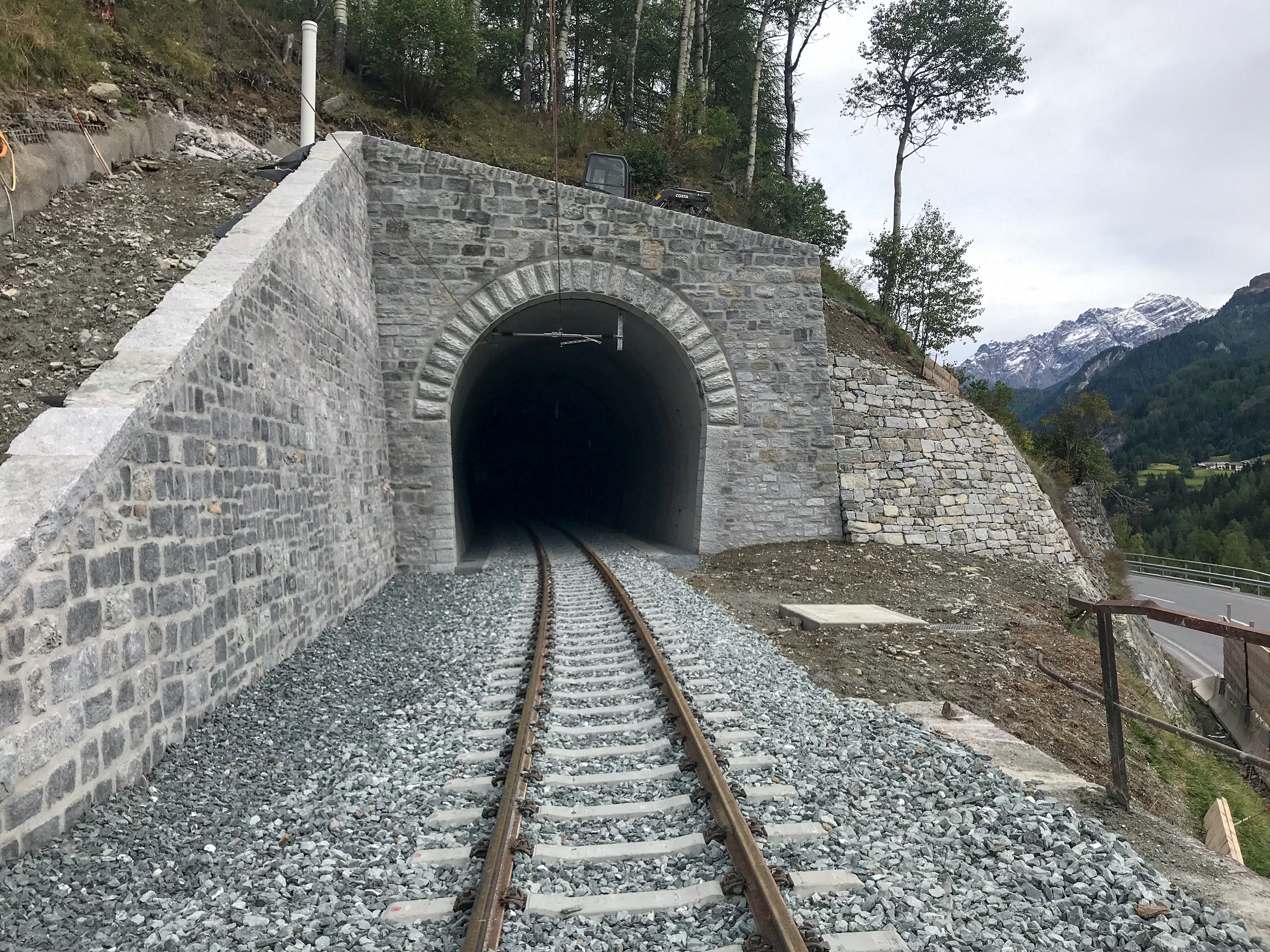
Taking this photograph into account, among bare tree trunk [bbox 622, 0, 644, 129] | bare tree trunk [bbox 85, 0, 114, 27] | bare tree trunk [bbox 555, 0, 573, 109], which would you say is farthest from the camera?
bare tree trunk [bbox 555, 0, 573, 109]

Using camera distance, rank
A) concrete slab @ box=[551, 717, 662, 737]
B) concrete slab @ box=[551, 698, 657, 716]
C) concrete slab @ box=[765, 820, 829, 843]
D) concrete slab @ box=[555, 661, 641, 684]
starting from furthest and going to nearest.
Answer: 1. concrete slab @ box=[555, 661, 641, 684]
2. concrete slab @ box=[551, 698, 657, 716]
3. concrete slab @ box=[551, 717, 662, 737]
4. concrete slab @ box=[765, 820, 829, 843]

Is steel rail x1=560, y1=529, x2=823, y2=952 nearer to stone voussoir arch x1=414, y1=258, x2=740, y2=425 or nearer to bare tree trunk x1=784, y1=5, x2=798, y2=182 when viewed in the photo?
stone voussoir arch x1=414, y1=258, x2=740, y2=425

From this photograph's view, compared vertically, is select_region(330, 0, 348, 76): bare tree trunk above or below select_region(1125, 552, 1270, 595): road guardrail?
above

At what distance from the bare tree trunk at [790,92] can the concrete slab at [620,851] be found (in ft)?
78.1

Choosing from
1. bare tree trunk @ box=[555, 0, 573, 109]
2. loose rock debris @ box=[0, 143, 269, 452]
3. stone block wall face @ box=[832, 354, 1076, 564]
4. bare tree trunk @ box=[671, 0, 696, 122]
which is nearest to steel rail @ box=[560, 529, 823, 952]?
loose rock debris @ box=[0, 143, 269, 452]

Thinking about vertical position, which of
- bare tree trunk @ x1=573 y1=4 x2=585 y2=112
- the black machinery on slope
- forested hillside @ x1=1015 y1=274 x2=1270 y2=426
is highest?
forested hillside @ x1=1015 y1=274 x2=1270 y2=426

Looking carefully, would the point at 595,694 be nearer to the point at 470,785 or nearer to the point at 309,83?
the point at 470,785

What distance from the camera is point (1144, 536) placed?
67438mm

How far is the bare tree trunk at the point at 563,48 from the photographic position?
75.3 ft

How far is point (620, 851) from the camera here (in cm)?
329

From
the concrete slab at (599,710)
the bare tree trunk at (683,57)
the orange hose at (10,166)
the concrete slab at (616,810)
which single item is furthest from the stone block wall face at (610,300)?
the bare tree trunk at (683,57)

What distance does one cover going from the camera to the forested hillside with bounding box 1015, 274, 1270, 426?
516 feet

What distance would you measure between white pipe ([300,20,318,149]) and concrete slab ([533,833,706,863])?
37.0ft

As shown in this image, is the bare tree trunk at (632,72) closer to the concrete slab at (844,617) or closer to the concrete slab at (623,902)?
the concrete slab at (844,617)
